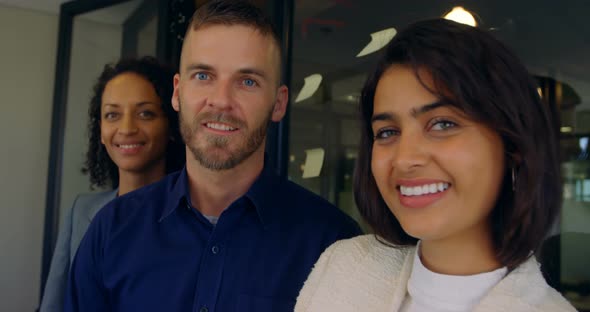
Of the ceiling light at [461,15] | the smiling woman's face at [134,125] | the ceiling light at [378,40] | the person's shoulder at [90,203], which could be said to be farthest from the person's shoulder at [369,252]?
the person's shoulder at [90,203]

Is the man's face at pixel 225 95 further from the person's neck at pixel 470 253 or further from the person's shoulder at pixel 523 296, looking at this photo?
the person's shoulder at pixel 523 296

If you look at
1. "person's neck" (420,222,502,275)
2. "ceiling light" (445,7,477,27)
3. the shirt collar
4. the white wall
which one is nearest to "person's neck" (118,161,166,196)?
the shirt collar

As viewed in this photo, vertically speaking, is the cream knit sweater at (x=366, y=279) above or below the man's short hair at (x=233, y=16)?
below

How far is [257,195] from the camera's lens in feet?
5.02

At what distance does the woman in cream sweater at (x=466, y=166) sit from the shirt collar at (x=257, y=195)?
0.48 meters

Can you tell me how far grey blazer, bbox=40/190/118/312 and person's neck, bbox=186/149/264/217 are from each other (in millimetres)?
759

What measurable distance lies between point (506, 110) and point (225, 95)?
81 centimetres

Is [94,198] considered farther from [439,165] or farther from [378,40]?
[439,165]

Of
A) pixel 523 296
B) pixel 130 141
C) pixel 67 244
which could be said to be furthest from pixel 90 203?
pixel 523 296

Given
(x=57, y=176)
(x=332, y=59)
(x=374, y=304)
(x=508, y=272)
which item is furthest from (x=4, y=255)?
(x=508, y=272)

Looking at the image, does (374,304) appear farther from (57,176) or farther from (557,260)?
(57,176)

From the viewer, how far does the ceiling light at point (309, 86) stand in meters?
2.34

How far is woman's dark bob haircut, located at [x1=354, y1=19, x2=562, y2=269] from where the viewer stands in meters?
0.98

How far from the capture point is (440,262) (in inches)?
43.5
